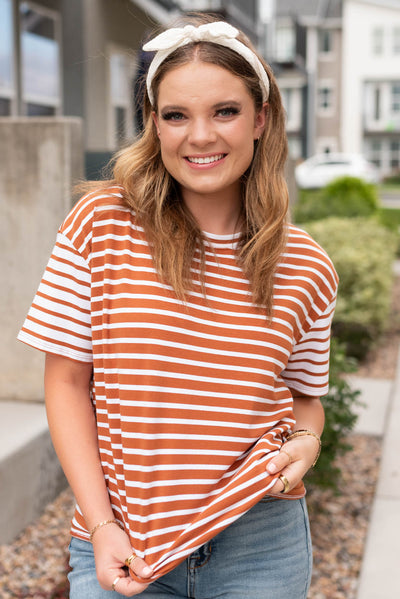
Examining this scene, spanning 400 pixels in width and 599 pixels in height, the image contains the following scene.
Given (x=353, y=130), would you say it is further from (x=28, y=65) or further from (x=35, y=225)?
(x=35, y=225)

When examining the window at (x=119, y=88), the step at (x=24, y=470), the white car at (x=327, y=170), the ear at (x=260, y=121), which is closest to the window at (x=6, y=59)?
the window at (x=119, y=88)

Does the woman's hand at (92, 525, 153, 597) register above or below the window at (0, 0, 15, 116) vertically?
below

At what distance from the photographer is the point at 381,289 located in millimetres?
6863

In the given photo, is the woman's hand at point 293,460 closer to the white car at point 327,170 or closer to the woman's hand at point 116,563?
the woman's hand at point 116,563

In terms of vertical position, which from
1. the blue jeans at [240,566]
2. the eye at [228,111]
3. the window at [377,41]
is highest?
the window at [377,41]

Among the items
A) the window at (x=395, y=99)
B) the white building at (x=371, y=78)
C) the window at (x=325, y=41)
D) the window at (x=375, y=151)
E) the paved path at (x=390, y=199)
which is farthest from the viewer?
the window at (x=375, y=151)

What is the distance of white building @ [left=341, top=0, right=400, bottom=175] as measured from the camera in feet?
134

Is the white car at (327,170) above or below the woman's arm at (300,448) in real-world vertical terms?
above

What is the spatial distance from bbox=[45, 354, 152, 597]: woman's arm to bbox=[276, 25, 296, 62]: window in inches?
1679

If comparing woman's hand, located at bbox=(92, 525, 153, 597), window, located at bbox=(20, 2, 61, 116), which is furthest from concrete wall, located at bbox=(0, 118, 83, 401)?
window, located at bbox=(20, 2, 61, 116)

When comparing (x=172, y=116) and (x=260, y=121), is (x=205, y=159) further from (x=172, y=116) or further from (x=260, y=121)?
(x=260, y=121)

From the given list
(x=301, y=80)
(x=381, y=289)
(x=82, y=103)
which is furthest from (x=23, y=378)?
(x=301, y=80)

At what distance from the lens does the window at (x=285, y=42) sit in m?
41.9

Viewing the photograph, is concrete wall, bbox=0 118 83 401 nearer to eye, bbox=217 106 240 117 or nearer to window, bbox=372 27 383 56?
eye, bbox=217 106 240 117
